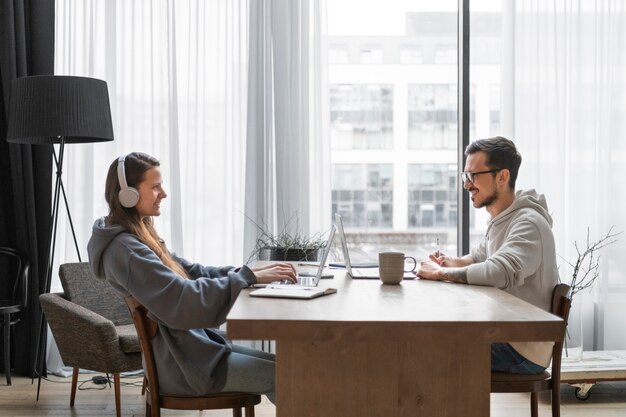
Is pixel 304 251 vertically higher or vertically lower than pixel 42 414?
higher

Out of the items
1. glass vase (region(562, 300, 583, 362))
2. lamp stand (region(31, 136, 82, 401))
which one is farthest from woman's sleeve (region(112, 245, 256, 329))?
glass vase (region(562, 300, 583, 362))

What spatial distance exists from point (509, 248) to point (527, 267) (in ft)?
0.27

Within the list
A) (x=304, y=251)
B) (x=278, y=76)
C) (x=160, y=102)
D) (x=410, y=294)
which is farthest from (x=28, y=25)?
(x=410, y=294)

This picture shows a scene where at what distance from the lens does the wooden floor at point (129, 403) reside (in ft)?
11.7

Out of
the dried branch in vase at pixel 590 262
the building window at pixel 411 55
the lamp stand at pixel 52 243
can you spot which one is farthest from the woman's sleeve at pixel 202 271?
the dried branch in vase at pixel 590 262

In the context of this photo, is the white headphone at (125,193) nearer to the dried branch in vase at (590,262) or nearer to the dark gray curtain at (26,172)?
the dark gray curtain at (26,172)

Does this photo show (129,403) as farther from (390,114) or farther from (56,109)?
(390,114)

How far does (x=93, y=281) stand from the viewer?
3.77 meters

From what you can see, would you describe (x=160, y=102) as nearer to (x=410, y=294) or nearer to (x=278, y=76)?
(x=278, y=76)

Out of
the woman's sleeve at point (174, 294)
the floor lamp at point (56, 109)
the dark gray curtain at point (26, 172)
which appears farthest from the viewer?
the dark gray curtain at point (26, 172)

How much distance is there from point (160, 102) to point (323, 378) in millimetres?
2868

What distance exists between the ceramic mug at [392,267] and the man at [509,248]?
15cm

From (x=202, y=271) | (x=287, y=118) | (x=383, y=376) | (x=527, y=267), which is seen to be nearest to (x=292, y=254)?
(x=202, y=271)

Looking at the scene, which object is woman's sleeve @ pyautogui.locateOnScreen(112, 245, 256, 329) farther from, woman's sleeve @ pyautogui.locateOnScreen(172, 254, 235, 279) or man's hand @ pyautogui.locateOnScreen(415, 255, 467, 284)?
man's hand @ pyautogui.locateOnScreen(415, 255, 467, 284)
